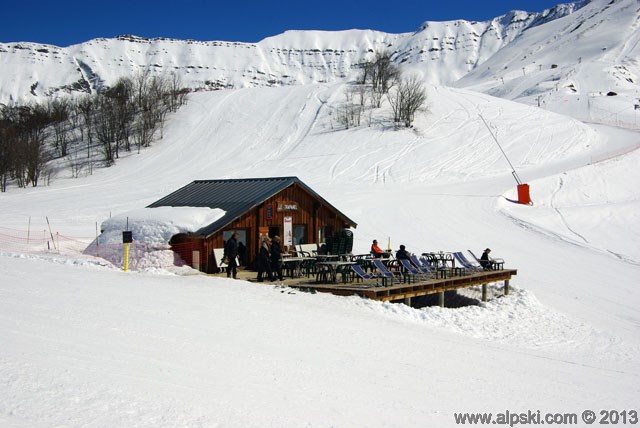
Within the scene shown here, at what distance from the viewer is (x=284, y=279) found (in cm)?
1766

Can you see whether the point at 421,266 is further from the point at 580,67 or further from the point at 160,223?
the point at 580,67

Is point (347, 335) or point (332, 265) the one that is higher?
point (332, 265)

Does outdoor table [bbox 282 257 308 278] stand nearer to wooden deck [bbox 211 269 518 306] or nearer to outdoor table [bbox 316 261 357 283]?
wooden deck [bbox 211 269 518 306]

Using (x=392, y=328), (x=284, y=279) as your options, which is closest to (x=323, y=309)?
(x=392, y=328)

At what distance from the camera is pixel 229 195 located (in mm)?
21031

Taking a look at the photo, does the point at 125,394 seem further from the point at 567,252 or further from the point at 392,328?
the point at 567,252

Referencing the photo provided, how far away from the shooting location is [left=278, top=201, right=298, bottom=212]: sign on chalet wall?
2088 centimetres

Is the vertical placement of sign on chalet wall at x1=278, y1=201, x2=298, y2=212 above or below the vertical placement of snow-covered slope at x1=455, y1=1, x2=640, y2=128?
below

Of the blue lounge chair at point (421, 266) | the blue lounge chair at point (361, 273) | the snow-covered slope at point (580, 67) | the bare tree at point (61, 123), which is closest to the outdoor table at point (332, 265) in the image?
the blue lounge chair at point (361, 273)

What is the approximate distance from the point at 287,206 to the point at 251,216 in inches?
64.7

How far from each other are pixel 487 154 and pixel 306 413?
4611 cm

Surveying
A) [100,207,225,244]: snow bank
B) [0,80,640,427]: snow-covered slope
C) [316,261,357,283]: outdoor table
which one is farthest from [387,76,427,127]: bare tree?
[316,261,357,283]: outdoor table

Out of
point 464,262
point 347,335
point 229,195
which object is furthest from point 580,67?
point 347,335

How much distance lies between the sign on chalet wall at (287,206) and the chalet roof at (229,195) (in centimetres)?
63
